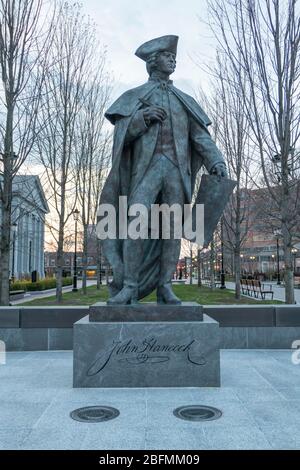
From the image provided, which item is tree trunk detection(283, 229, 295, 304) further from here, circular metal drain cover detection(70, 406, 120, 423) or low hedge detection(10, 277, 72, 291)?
low hedge detection(10, 277, 72, 291)

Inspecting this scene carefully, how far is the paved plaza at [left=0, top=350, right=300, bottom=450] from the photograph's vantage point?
327 cm

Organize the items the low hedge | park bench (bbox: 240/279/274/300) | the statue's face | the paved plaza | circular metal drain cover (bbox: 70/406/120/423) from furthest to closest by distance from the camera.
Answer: the low hedge, park bench (bbox: 240/279/274/300), the statue's face, circular metal drain cover (bbox: 70/406/120/423), the paved plaza

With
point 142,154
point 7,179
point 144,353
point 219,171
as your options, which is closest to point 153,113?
point 142,154

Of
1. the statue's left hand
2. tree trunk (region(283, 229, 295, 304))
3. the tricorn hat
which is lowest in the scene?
tree trunk (region(283, 229, 295, 304))

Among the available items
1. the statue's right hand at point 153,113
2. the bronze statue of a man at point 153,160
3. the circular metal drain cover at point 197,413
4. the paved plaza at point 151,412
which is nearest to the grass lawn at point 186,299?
the bronze statue of a man at point 153,160

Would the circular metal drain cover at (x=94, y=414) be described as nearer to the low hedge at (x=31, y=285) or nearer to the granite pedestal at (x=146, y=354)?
the granite pedestal at (x=146, y=354)

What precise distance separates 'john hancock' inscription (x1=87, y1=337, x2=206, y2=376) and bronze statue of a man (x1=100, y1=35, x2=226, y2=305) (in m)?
0.55

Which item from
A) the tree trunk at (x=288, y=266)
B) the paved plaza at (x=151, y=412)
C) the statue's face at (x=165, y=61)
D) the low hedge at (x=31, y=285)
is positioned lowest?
the low hedge at (x=31, y=285)

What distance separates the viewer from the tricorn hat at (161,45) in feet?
17.7

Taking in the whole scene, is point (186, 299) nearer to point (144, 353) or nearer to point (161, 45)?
point (144, 353)

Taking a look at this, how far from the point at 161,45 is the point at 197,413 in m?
4.26

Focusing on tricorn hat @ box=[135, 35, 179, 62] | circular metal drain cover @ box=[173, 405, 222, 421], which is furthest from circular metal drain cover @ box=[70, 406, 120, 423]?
tricorn hat @ box=[135, 35, 179, 62]
